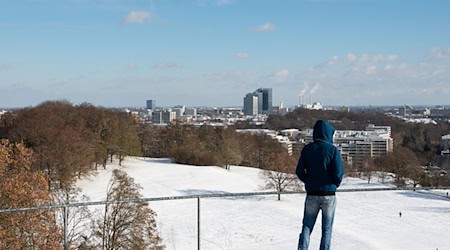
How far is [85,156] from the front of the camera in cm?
4316

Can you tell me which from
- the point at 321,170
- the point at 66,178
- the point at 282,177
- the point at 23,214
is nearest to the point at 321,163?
the point at 321,170

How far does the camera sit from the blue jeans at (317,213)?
5.44m

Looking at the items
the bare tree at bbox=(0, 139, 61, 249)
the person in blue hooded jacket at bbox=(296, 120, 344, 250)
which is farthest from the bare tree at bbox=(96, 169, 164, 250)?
the person in blue hooded jacket at bbox=(296, 120, 344, 250)

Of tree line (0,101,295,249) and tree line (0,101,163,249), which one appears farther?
tree line (0,101,295,249)

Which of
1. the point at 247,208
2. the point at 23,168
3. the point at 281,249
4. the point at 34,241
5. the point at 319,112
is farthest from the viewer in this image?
the point at 319,112

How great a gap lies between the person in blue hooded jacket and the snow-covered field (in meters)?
1.59

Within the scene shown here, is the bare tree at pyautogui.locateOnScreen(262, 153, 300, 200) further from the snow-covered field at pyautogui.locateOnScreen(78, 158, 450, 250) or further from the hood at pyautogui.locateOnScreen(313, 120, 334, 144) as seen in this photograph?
the hood at pyautogui.locateOnScreen(313, 120, 334, 144)

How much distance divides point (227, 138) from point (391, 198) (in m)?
34.9

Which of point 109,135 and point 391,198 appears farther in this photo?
point 109,135

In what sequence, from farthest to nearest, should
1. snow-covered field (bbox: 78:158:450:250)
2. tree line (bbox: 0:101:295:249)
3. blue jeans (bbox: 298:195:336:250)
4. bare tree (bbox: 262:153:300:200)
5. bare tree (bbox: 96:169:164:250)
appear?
1. bare tree (bbox: 262:153:300:200)
2. bare tree (bbox: 96:169:164:250)
3. tree line (bbox: 0:101:295:249)
4. snow-covered field (bbox: 78:158:450:250)
5. blue jeans (bbox: 298:195:336:250)

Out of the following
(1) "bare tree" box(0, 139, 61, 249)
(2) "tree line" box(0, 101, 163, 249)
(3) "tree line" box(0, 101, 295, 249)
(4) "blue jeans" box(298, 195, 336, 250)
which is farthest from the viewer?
(3) "tree line" box(0, 101, 295, 249)

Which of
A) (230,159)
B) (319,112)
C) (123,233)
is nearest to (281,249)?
(123,233)

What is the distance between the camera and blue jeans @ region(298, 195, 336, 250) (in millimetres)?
5439

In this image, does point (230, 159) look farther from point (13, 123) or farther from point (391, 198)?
point (391, 198)
